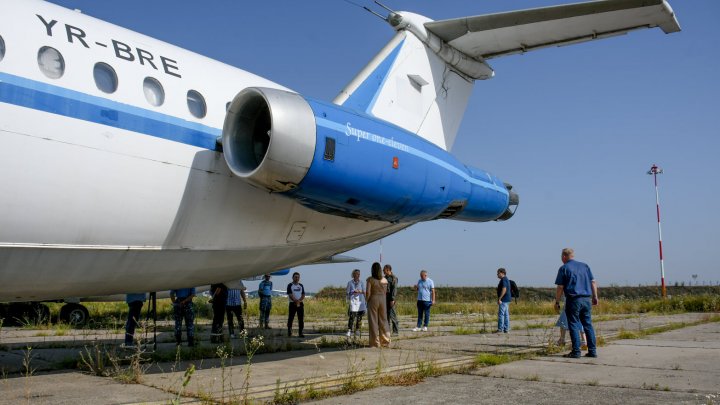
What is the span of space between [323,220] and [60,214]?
11.8 feet

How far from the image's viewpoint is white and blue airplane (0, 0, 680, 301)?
534 cm

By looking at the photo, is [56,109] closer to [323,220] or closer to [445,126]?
[323,220]

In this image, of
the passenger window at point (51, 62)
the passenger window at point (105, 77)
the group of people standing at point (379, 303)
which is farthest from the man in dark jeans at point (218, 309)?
the passenger window at point (51, 62)

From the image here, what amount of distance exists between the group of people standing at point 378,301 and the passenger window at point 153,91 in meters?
4.66

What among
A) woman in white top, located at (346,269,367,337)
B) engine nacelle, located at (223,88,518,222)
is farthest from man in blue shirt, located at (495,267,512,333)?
engine nacelle, located at (223,88,518,222)

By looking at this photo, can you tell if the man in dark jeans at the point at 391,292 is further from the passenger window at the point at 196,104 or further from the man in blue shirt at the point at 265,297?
the passenger window at the point at 196,104

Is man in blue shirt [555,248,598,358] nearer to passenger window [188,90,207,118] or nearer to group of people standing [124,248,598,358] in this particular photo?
group of people standing [124,248,598,358]

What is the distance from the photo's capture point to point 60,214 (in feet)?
17.9

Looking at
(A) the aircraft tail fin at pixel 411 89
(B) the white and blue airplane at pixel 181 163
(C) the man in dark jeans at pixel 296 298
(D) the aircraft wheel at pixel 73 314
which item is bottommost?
(D) the aircraft wheel at pixel 73 314

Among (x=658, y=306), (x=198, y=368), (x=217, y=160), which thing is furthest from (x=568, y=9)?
(x=658, y=306)

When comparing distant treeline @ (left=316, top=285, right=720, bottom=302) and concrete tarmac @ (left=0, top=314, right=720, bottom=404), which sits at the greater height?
distant treeline @ (left=316, top=285, right=720, bottom=302)

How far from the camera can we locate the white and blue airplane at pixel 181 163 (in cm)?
534

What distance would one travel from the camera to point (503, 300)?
1388 cm

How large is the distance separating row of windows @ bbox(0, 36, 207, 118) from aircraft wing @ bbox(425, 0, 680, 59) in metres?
4.82
